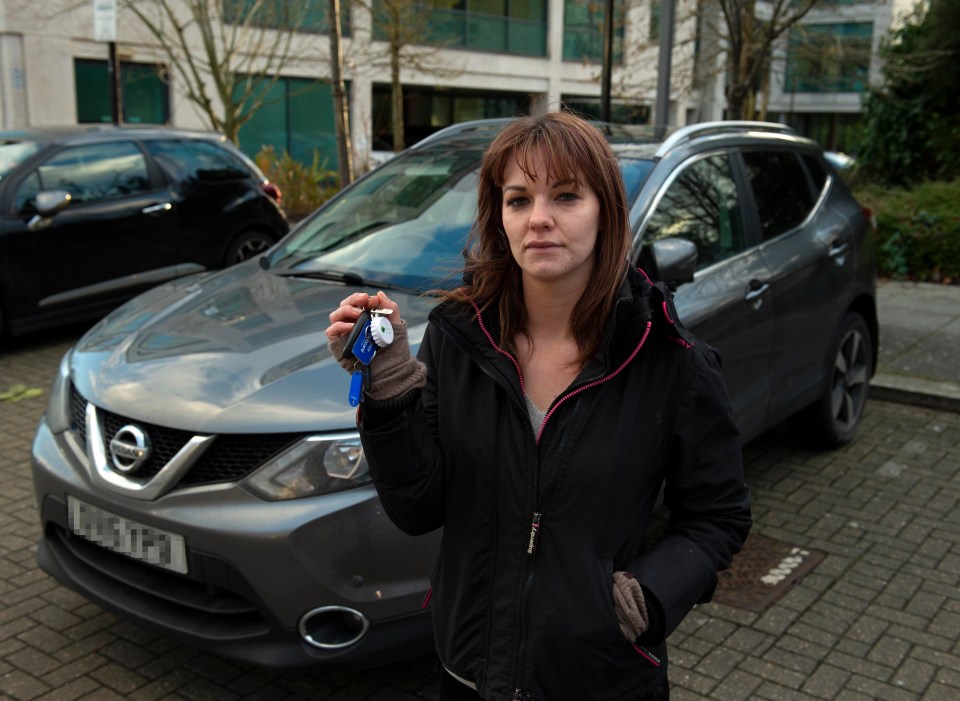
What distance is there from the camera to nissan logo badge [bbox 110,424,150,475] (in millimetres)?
3133

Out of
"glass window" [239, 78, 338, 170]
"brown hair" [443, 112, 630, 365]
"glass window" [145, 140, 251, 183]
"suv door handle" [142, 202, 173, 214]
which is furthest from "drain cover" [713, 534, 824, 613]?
"glass window" [239, 78, 338, 170]

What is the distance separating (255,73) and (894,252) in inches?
653

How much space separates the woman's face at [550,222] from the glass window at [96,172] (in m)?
6.73

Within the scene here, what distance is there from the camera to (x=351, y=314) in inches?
69.4

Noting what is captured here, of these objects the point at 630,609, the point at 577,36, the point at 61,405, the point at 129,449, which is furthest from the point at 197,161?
the point at 577,36

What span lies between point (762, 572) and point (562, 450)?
107 inches

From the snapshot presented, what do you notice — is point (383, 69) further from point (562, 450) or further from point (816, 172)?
point (562, 450)

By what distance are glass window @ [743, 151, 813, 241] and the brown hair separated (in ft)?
10.0

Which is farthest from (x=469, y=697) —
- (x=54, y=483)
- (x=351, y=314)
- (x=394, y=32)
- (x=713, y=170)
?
(x=394, y=32)

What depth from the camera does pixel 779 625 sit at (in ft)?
12.4

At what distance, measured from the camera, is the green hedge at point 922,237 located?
10629mm

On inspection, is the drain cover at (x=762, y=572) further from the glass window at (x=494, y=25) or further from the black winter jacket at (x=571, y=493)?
the glass window at (x=494, y=25)

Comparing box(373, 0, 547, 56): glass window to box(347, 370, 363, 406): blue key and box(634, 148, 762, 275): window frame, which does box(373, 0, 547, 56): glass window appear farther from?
box(347, 370, 363, 406): blue key

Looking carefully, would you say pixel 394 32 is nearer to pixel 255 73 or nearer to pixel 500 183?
pixel 255 73
